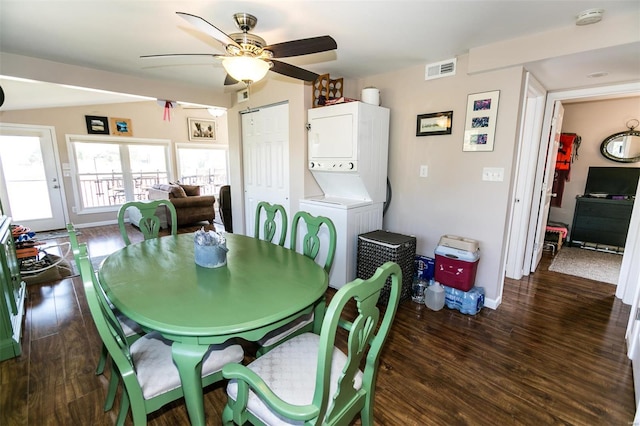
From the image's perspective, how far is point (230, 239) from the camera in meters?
2.28

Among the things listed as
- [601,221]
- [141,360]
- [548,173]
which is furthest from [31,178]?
[601,221]

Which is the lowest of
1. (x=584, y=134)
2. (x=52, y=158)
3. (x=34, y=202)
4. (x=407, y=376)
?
(x=407, y=376)

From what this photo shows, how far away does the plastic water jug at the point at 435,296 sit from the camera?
2.63 meters

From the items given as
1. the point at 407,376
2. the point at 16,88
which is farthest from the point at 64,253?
the point at 407,376

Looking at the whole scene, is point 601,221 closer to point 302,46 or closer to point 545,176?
point 545,176

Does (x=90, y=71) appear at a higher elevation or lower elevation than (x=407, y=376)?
higher

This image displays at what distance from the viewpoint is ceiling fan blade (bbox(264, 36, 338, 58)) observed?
162 cm

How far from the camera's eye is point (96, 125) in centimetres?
560

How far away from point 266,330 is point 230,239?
3.95ft

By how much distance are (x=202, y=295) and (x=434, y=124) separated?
2546mm

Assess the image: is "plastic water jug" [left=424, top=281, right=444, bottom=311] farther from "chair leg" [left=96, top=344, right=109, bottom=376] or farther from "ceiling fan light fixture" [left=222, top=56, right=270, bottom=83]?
"chair leg" [left=96, top=344, right=109, bottom=376]

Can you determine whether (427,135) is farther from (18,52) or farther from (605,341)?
(18,52)

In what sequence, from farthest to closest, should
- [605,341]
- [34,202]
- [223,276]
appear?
[34,202]
[605,341]
[223,276]

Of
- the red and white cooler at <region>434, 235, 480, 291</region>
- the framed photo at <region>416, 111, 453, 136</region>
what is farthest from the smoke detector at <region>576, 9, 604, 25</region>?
the red and white cooler at <region>434, 235, 480, 291</region>
